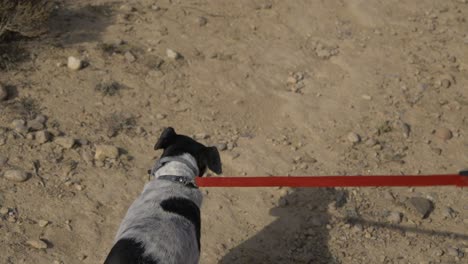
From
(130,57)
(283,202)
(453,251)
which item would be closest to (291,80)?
(283,202)

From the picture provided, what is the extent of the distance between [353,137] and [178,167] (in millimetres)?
2405

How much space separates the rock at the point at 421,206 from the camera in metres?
4.95

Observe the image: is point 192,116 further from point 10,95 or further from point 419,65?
point 419,65

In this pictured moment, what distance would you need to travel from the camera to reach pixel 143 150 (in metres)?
5.30

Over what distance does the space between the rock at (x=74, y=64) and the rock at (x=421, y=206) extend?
3.78m

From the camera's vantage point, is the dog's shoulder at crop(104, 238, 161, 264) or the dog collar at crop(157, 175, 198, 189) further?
the dog collar at crop(157, 175, 198, 189)

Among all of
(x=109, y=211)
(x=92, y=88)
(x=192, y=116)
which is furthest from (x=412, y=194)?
(x=92, y=88)

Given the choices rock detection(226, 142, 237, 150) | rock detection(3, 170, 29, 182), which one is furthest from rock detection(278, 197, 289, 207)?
rock detection(3, 170, 29, 182)

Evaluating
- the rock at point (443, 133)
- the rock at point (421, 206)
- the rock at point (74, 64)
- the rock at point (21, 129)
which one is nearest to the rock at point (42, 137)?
the rock at point (21, 129)

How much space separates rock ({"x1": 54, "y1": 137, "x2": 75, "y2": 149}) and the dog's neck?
1.52 metres

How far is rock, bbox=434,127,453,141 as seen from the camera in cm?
576

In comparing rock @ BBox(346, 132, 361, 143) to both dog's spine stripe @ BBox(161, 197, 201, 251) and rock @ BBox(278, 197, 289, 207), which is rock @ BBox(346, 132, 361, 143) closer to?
rock @ BBox(278, 197, 289, 207)

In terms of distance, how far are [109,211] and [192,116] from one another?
149cm

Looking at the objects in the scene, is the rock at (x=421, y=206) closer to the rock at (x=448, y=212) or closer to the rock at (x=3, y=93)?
the rock at (x=448, y=212)
